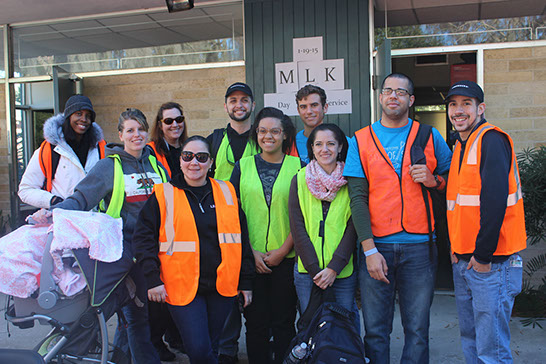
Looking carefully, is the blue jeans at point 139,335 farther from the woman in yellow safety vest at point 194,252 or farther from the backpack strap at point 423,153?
the backpack strap at point 423,153

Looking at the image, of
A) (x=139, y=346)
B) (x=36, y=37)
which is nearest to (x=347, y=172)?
(x=139, y=346)

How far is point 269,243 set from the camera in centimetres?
301

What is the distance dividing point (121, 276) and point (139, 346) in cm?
64

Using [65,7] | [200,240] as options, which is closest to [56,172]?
[200,240]

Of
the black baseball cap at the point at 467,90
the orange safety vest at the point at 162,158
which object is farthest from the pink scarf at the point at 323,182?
the orange safety vest at the point at 162,158

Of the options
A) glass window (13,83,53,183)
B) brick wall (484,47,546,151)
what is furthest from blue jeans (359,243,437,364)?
glass window (13,83,53,183)

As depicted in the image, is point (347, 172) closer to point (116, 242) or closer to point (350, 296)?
point (350, 296)

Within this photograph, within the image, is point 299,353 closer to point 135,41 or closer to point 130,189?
point 130,189

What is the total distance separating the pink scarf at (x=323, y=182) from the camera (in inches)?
108

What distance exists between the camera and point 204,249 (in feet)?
8.97

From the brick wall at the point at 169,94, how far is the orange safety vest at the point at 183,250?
3.08 metres

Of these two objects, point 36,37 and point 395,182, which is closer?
point 395,182

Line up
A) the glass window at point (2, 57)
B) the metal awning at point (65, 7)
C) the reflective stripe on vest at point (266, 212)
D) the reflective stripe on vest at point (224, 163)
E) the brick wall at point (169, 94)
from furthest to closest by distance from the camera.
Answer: the glass window at point (2, 57)
the brick wall at point (169, 94)
the metal awning at point (65, 7)
the reflective stripe on vest at point (224, 163)
the reflective stripe on vest at point (266, 212)

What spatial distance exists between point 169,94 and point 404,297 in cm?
410
